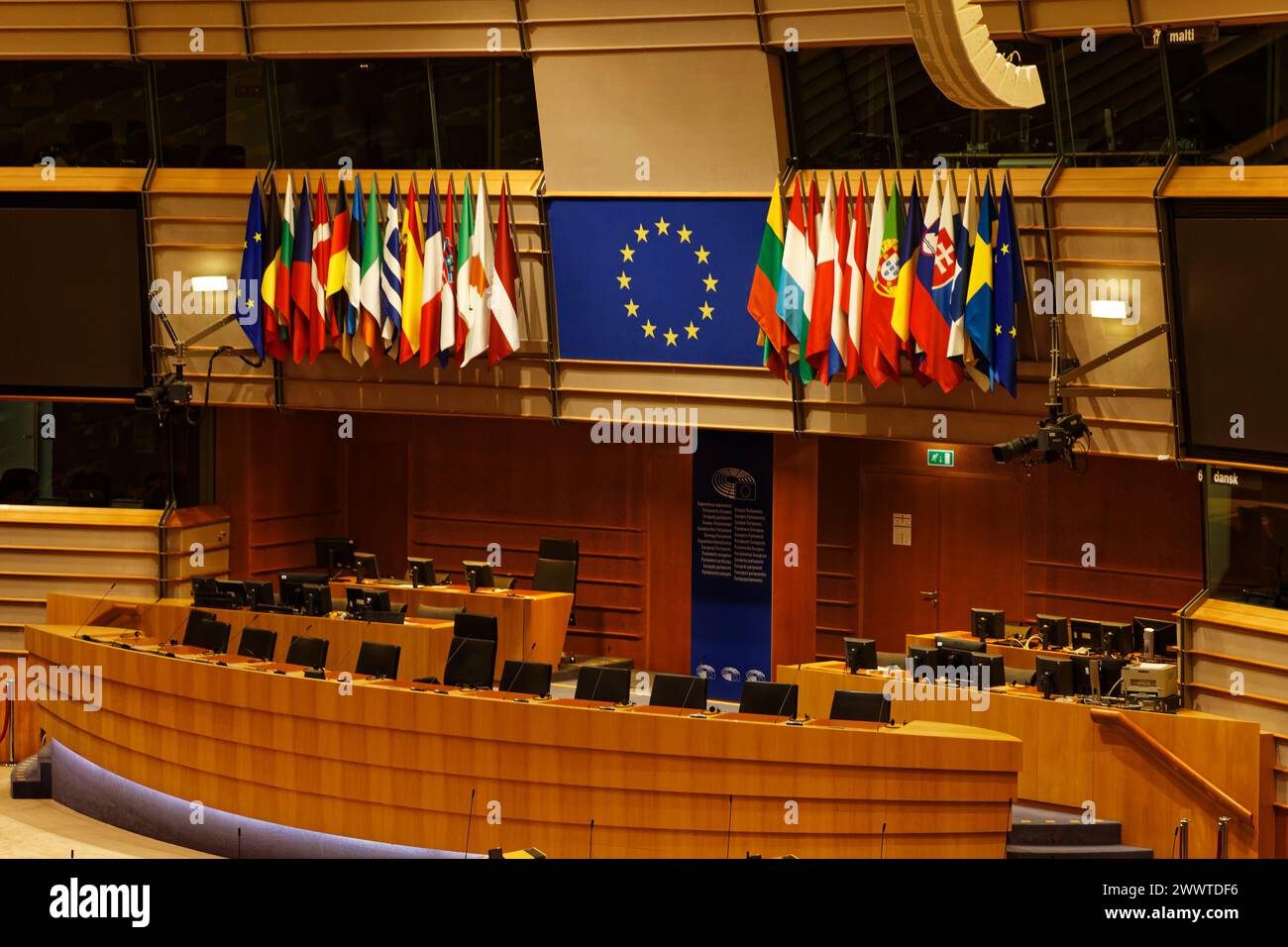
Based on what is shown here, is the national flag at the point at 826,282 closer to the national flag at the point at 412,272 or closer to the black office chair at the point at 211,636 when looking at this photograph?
the national flag at the point at 412,272

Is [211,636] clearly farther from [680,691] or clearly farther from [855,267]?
[855,267]

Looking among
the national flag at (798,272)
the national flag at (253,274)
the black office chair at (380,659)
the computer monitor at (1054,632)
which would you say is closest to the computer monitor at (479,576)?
the national flag at (253,274)

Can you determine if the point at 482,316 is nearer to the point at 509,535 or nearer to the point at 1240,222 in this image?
the point at 509,535

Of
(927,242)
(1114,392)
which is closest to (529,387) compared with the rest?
(927,242)

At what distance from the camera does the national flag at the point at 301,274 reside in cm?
1588

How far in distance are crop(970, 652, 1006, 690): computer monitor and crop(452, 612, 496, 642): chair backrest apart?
13.3 feet

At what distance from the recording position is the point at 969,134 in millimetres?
13695

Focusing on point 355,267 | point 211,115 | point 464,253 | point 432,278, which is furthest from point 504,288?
point 211,115

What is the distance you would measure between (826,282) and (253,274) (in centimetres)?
559

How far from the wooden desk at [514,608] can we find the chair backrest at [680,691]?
4034mm

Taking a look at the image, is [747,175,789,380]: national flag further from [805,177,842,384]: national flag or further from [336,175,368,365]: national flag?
[336,175,368,365]: national flag

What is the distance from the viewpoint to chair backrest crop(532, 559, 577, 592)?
16641mm

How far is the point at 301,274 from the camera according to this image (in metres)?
15.9

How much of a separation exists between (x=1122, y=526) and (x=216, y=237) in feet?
29.2
